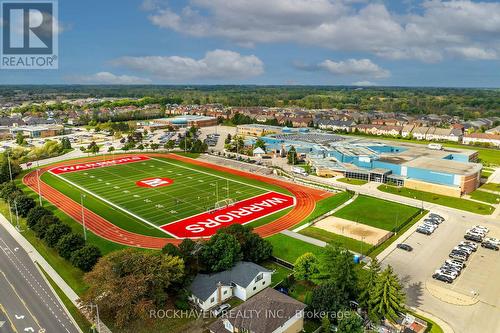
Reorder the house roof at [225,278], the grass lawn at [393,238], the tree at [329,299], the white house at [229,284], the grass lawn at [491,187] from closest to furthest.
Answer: the tree at [329,299]
the white house at [229,284]
the house roof at [225,278]
the grass lawn at [393,238]
the grass lawn at [491,187]

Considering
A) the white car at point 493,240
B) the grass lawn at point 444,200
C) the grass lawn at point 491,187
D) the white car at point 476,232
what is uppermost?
the grass lawn at point 491,187

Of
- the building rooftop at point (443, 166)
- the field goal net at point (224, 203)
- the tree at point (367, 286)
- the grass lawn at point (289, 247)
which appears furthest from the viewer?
the building rooftop at point (443, 166)

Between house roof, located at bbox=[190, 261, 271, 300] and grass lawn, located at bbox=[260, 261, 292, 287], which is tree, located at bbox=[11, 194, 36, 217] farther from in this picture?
grass lawn, located at bbox=[260, 261, 292, 287]

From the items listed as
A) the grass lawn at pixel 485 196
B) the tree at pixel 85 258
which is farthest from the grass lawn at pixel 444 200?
the tree at pixel 85 258

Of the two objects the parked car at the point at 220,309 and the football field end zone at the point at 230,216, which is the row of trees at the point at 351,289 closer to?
the parked car at the point at 220,309

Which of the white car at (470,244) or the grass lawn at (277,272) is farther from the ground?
the white car at (470,244)

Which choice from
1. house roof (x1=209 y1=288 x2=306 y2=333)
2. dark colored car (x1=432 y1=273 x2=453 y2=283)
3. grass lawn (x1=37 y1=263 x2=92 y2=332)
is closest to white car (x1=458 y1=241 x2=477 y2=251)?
dark colored car (x1=432 y1=273 x2=453 y2=283)

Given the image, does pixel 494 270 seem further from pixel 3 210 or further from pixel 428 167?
pixel 3 210
